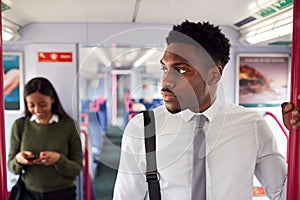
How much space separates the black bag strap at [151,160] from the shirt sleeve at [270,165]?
1.29ft

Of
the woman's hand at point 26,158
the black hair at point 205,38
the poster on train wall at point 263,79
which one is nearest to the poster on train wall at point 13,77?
the woman's hand at point 26,158

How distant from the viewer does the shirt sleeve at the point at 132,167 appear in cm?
111

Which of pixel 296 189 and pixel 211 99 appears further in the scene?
pixel 211 99

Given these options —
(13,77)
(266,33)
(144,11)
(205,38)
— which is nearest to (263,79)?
(266,33)

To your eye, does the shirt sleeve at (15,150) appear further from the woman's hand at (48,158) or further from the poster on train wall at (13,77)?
the poster on train wall at (13,77)

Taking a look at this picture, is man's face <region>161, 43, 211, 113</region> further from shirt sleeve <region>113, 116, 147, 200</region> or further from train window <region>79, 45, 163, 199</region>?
shirt sleeve <region>113, 116, 147, 200</region>

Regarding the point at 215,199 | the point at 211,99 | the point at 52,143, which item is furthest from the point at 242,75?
the point at 52,143

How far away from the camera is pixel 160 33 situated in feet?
3.40

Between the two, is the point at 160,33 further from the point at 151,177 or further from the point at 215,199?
the point at 215,199

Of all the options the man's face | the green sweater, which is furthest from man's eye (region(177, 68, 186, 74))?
the green sweater

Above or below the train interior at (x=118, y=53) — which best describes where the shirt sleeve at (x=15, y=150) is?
below

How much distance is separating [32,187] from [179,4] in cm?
154

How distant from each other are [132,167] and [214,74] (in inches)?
17.7

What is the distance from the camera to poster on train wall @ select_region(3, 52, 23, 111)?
8.61ft
